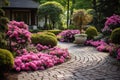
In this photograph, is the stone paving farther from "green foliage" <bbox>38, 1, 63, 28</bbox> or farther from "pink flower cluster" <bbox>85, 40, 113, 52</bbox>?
"green foliage" <bbox>38, 1, 63, 28</bbox>

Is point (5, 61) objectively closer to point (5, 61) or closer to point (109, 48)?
point (5, 61)

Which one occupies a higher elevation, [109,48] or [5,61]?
[5,61]

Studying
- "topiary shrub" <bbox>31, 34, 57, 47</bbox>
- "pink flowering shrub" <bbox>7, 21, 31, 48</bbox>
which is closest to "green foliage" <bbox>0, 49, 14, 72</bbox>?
"pink flowering shrub" <bbox>7, 21, 31, 48</bbox>

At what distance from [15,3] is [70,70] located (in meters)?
21.1

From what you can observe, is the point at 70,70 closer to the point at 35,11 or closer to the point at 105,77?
the point at 105,77

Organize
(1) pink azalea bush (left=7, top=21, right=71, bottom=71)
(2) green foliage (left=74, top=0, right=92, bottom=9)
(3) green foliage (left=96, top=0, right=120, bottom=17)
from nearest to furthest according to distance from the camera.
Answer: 1. (1) pink azalea bush (left=7, top=21, right=71, bottom=71)
2. (3) green foliage (left=96, top=0, right=120, bottom=17)
3. (2) green foliage (left=74, top=0, right=92, bottom=9)

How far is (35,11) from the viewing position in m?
29.9

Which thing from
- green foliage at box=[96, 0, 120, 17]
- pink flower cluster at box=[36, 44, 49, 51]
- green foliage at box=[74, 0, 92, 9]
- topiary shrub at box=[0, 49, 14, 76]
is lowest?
pink flower cluster at box=[36, 44, 49, 51]

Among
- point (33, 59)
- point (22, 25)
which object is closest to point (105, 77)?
point (33, 59)

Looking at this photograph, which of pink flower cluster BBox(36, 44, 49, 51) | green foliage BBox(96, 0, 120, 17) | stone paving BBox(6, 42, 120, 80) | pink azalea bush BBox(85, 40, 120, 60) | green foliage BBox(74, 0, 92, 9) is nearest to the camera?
stone paving BBox(6, 42, 120, 80)

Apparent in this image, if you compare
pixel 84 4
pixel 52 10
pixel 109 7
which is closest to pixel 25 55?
pixel 109 7

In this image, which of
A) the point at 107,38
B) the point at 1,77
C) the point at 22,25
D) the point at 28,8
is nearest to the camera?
the point at 1,77

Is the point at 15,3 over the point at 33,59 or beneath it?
over

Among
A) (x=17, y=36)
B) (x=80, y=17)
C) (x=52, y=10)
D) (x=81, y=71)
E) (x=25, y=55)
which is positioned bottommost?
(x=81, y=71)
